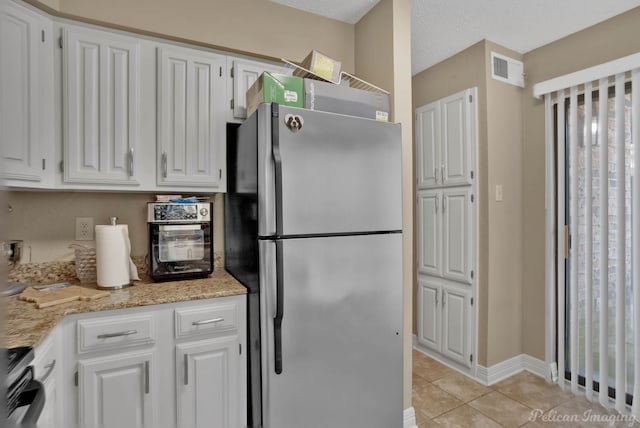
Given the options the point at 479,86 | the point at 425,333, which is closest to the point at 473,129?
the point at 479,86

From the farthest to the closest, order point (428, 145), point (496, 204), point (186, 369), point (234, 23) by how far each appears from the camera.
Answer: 1. point (428, 145)
2. point (496, 204)
3. point (234, 23)
4. point (186, 369)

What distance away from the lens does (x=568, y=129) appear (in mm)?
2553

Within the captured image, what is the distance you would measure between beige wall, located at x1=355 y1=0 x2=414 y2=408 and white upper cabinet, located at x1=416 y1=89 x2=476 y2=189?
824 millimetres

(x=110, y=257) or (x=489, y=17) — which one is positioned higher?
(x=489, y=17)

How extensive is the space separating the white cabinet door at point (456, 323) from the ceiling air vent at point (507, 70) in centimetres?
171

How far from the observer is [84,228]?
6.31 feet

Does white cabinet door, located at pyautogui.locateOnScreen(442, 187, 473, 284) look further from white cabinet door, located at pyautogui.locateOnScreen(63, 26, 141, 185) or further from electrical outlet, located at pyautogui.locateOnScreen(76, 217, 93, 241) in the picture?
electrical outlet, located at pyautogui.locateOnScreen(76, 217, 93, 241)

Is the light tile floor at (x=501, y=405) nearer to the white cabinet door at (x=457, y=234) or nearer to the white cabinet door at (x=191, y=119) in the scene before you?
the white cabinet door at (x=457, y=234)

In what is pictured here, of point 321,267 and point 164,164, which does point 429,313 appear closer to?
point 321,267

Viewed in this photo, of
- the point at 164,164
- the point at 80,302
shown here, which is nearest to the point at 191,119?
the point at 164,164

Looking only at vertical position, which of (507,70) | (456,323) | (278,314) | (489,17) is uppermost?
(489,17)

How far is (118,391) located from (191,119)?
1397 millimetres

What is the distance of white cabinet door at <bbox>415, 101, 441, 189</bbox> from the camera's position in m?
2.94

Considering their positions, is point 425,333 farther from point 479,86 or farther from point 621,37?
point 621,37
